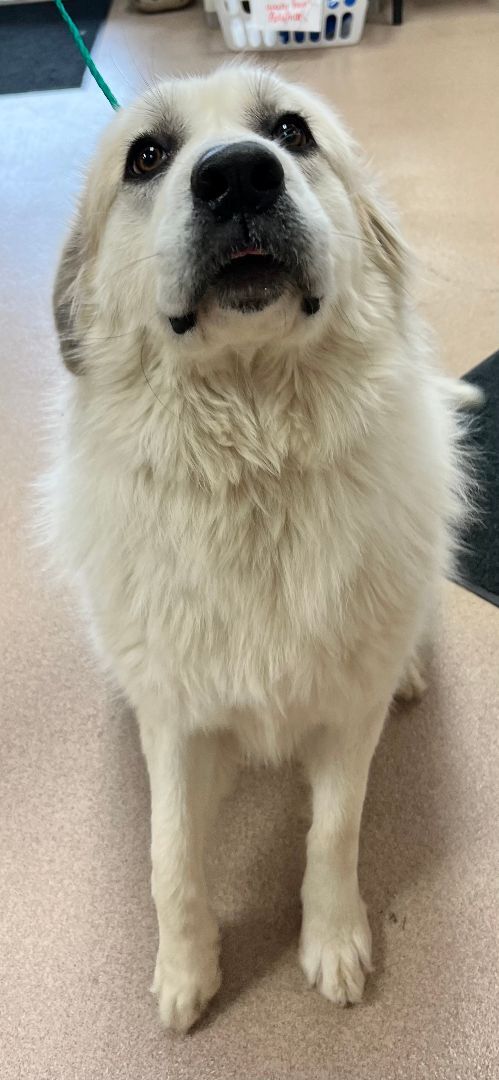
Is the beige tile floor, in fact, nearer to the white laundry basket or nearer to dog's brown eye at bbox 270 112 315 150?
dog's brown eye at bbox 270 112 315 150

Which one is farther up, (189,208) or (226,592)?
(189,208)

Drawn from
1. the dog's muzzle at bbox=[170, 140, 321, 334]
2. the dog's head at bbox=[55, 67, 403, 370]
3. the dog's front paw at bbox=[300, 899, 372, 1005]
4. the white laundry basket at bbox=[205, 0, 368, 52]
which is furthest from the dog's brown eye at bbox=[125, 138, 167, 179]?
the white laundry basket at bbox=[205, 0, 368, 52]

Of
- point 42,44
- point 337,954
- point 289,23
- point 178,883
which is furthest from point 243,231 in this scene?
point 42,44

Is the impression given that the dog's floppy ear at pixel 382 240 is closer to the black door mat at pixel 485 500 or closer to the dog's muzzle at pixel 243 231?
the dog's muzzle at pixel 243 231

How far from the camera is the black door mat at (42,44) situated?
11.6 feet

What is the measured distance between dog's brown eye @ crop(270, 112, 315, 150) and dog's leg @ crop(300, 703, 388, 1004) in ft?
2.54

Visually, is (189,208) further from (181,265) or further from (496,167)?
(496,167)

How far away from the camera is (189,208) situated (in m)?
0.86

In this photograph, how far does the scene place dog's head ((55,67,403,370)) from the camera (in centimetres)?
85

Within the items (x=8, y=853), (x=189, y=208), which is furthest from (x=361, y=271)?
(x=8, y=853)

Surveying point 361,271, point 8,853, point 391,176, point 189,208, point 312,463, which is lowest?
point 8,853

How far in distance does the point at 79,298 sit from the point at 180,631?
1.52 ft

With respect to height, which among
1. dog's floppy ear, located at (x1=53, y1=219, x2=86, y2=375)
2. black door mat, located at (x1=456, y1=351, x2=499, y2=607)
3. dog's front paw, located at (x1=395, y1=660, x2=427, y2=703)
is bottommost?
dog's front paw, located at (x1=395, y1=660, x2=427, y2=703)

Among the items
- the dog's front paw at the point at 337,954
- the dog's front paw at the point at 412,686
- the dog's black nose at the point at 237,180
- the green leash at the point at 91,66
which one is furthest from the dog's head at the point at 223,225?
the dog's front paw at the point at 337,954
